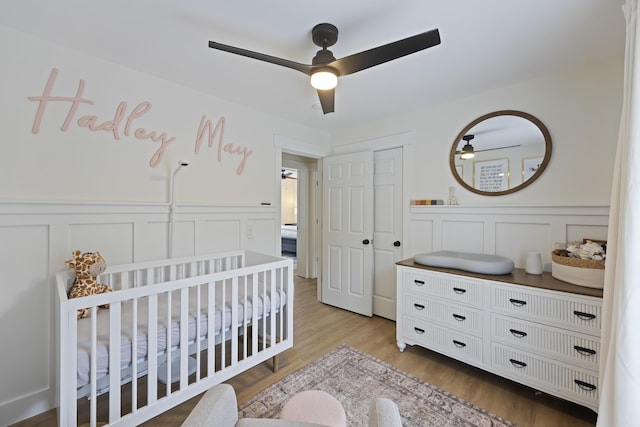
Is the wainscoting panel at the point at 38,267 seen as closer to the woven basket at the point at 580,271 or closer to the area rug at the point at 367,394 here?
the area rug at the point at 367,394

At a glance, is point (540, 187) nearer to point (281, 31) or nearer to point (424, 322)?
point (424, 322)

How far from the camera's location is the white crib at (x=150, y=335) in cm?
126

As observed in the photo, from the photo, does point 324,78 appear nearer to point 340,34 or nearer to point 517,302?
point 340,34

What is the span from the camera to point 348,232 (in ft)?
11.0

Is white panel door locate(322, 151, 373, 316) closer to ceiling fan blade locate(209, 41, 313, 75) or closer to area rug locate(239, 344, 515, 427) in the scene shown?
area rug locate(239, 344, 515, 427)

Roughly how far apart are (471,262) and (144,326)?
2233 millimetres

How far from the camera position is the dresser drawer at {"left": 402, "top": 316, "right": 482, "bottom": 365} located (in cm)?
205

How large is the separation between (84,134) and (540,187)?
3408 mm

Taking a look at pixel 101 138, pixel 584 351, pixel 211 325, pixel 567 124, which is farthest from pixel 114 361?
pixel 567 124

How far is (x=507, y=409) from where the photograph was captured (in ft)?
5.69

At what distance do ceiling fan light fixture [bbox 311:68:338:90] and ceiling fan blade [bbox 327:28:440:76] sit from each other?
5 centimetres

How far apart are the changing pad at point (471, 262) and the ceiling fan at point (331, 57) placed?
61.8 inches

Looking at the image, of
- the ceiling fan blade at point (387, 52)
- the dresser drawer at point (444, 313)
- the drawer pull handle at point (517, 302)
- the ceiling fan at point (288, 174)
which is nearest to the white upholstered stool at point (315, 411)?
the dresser drawer at point (444, 313)

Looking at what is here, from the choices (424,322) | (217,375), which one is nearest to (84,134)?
(217,375)
